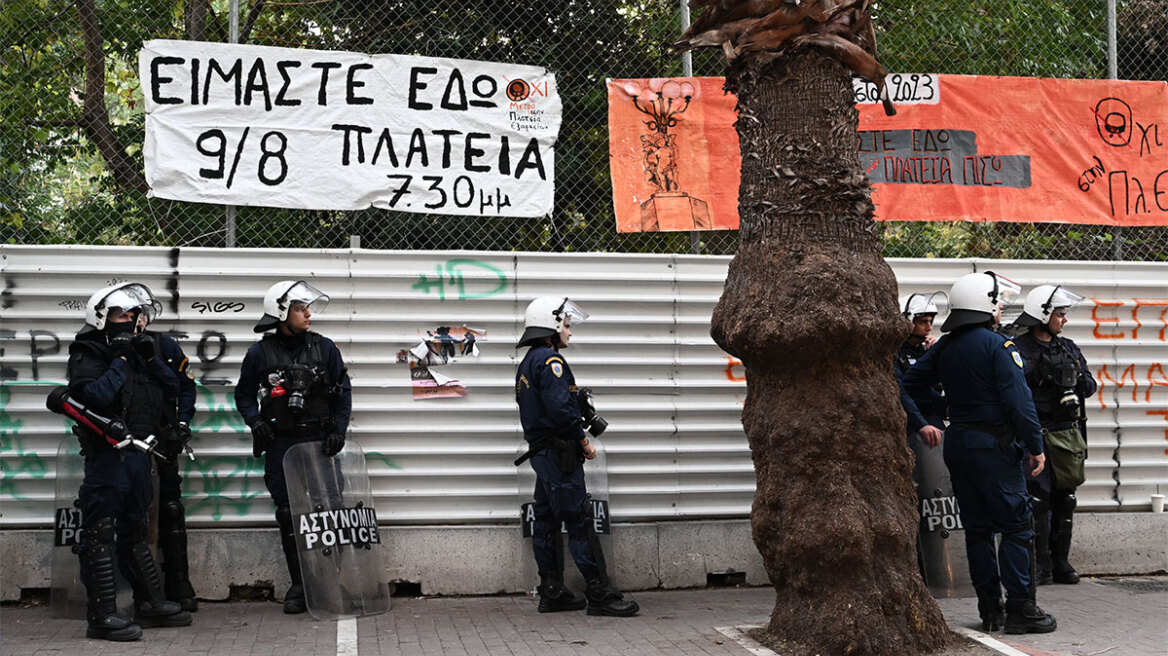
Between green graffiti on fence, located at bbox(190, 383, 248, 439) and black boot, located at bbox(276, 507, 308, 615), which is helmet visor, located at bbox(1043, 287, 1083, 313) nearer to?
black boot, located at bbox(276, 507, 308, 615)

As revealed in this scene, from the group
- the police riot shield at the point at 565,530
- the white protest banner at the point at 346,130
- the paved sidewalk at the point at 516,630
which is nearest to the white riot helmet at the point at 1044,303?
the paved sidewalk at the point at 516,630

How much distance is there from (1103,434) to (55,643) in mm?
8056

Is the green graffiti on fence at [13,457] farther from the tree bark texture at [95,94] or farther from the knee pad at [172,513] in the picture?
the tree bark texture at [95,94]

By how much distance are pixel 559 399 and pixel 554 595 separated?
1.36 meters

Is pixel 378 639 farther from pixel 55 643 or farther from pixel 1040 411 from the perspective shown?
pixel 1040 411

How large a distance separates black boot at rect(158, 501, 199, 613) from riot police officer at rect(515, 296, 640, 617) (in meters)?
2.42

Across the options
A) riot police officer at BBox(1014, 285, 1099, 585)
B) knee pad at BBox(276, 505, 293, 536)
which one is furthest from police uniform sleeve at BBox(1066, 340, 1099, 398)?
knee pad at BBox(276, 505, 293, 536)

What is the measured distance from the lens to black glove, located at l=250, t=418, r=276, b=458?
736 cm

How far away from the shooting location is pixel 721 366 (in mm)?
8797

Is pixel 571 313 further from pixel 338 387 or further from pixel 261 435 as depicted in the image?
pixel 261 435

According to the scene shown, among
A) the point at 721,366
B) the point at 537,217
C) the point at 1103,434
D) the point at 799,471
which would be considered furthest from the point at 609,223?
the point at 1103,434

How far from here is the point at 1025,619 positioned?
6828 mm

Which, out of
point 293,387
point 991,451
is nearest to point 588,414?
point 293,387

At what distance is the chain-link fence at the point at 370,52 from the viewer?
841cm
